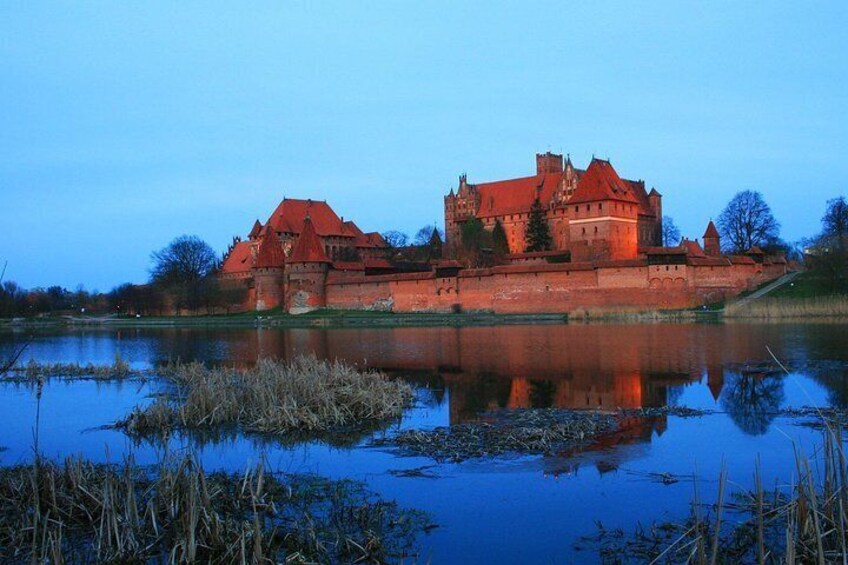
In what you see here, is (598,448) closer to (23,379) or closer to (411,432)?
(411,432)

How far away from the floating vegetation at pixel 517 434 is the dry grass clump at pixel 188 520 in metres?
1.43

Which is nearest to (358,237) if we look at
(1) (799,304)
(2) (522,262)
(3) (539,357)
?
(2) (522,262)

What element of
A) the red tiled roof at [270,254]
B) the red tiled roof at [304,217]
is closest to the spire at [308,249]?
the red tiled roof at [270,254]

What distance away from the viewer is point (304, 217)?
2009 inches

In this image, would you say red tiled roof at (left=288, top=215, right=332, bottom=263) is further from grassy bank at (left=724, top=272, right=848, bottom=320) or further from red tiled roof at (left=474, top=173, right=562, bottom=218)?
grassy bank at (left=724, top=272, right=848, bottom=320)

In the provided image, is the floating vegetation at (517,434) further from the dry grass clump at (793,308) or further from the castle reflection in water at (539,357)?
the dry grass clump at (793,308)

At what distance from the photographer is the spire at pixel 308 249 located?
43.0m

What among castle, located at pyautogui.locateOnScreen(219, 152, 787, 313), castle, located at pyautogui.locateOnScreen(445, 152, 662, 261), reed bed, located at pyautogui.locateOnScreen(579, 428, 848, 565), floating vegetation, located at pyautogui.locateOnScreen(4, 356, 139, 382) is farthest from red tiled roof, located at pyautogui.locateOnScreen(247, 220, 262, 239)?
reed bed, located at pyautogui.locateOnScreen(579, 428, 848, 565)

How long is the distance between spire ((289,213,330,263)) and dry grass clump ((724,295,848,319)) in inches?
841

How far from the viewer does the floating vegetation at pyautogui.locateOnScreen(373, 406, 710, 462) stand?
7.42 metres

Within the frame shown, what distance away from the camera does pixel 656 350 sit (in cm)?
1731

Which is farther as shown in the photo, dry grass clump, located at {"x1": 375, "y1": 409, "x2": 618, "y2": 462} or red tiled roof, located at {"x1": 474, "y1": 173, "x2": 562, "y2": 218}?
red tiled roof, located at {"x1": 474, "y1": 173, "x2": 562, "y2": 218}

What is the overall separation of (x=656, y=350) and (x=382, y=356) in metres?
6.24

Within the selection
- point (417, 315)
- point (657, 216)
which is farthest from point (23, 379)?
point (657, 216)
